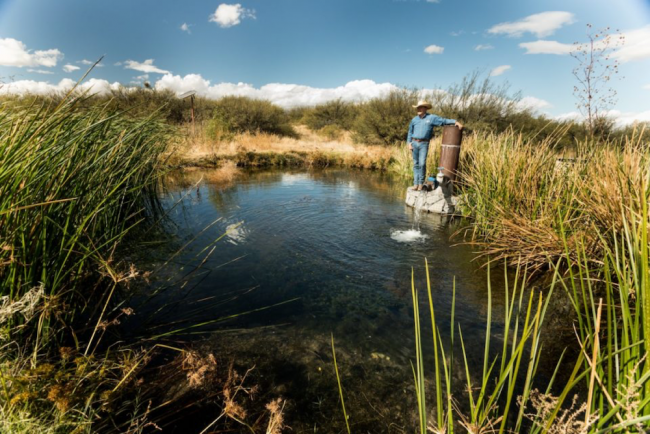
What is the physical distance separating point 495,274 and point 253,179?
778 centimetres

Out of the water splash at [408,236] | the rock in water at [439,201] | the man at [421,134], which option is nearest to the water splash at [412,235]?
the water splash at [408,236]

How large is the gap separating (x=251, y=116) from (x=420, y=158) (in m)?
20.8

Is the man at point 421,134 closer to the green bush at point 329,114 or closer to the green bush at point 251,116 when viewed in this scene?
the green bush at point 251,116

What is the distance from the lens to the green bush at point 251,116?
23.9m

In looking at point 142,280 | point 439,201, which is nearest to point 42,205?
point 142,280

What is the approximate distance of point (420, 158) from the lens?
6.61 m

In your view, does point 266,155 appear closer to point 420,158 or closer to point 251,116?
point 420,158

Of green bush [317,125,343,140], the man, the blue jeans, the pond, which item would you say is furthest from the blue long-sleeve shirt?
green bush [317,125,343,140]

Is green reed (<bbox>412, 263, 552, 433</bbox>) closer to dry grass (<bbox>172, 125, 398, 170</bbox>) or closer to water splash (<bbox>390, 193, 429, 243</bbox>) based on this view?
water splash (<bbox>390, 193, 429, 243</bbox>)

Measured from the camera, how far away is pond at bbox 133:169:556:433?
78.2 inches

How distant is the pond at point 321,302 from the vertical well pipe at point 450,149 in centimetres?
112

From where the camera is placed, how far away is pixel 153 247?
13.0 feet

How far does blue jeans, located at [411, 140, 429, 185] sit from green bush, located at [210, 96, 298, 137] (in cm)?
1873

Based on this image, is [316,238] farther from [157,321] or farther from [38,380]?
[38,380]
